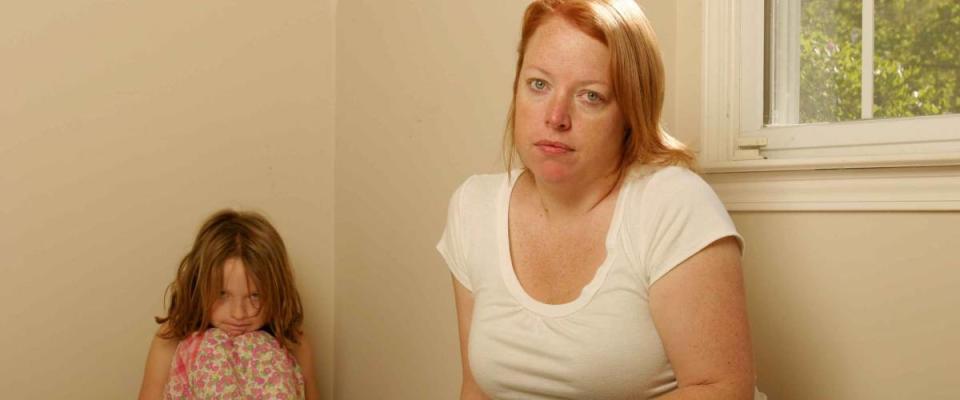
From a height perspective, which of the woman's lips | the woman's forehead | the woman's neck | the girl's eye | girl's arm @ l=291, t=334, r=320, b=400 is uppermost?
the woman's forehead

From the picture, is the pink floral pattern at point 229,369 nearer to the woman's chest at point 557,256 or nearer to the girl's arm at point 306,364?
the girl's arm at point 306,364

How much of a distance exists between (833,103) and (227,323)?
121 centimetres

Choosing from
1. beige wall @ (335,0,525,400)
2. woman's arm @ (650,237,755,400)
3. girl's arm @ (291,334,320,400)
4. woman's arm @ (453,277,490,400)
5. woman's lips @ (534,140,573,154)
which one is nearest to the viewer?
woman's arm @ (650,237,755,400)

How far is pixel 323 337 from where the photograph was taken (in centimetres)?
234

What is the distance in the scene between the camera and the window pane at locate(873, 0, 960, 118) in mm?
1297

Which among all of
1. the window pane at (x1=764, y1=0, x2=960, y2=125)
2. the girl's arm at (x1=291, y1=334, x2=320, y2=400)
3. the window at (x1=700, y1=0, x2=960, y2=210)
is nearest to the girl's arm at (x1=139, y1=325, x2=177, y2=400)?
the girl's arm at (x1=291, y1=334, x2=320, y2=400)

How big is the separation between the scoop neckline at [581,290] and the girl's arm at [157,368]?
92 centimetres

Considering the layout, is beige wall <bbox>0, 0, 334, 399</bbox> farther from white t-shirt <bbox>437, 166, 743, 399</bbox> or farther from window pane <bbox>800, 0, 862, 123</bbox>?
window pane <bbox>800, 0, 862, 123</bbox>

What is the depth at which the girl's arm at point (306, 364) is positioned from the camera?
2047 mm

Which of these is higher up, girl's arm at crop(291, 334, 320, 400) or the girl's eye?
the girl's eye

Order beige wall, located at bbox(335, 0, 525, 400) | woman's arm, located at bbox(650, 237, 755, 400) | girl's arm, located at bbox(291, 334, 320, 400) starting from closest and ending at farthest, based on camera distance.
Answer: woman's arm, located at bbox(650, 237, 755, 400) < beige wall, located at bbox(335, 0, 525, 400) < girl's arm, located at bbox(291, 334, 320, 400)

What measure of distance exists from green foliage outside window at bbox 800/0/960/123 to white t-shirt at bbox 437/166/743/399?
362 millimetres

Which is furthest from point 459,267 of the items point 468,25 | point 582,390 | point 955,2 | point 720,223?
point 955,2

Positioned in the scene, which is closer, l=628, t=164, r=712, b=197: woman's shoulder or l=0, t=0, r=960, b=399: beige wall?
l=628, t=164, r=712, b=197: woman's shoulder
